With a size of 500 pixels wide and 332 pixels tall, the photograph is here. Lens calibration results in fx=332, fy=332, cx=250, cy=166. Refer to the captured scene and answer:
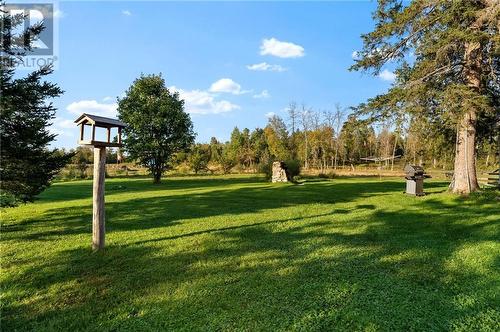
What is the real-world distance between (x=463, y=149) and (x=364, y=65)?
4.77 metres

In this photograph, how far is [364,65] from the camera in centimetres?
1305

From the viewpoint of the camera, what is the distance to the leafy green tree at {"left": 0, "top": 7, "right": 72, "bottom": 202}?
309 inches

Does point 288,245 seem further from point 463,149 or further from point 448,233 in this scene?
point 463,149

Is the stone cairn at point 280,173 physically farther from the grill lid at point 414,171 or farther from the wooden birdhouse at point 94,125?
the wooden birdhouse at point 94,125

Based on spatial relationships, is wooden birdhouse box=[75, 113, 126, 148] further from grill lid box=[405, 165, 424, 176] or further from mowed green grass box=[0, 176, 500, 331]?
grill lid box=[405, 165, 424, 176]

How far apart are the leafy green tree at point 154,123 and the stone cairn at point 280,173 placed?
23.0 ft

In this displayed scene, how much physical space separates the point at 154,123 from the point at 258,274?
2024 cm

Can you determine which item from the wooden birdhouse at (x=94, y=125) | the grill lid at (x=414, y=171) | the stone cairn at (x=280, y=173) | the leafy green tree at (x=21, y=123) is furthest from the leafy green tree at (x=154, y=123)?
the wooden birdhouse at (x=94, y=125)

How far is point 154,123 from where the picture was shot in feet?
76.2

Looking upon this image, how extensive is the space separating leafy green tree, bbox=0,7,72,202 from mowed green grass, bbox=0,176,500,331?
3.97ft

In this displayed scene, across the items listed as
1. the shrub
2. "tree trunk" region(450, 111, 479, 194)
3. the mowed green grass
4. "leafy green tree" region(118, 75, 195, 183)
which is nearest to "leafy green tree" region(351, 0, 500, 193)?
"tree trunk" region(450, 111, 479, 194)

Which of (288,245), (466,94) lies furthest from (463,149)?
(288,245)

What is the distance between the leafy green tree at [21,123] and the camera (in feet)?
25.8

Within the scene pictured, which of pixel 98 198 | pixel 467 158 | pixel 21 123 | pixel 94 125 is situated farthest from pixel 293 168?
pixel 94 125
